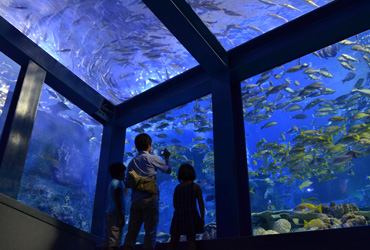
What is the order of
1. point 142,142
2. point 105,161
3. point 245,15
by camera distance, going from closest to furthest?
point 142,142, point 245,15, point 105,161

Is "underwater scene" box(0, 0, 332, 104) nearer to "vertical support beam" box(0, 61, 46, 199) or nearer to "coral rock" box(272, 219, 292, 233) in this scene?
"vertical support beam" box(0, 61, 46, 199)

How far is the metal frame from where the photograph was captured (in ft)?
13.1

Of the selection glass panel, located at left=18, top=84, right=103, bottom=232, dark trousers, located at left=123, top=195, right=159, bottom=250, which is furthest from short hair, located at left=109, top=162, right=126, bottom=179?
glass panel, located at left=18, top=84, right=103, bottom=232

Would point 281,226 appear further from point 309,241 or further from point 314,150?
point 309,241

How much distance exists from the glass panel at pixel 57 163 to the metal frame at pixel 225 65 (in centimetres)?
397

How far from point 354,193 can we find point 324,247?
2306 centimetres

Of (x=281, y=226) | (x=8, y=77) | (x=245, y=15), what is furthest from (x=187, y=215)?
(x=281, y=226)

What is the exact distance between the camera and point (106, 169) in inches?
246

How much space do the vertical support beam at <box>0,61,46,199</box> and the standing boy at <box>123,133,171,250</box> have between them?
2461mm

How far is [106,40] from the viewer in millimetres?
5223

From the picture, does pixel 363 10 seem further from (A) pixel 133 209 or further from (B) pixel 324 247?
(A) pixel 133 209

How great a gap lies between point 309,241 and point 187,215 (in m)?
1.26

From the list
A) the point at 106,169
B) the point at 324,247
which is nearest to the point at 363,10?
the point at 324,247

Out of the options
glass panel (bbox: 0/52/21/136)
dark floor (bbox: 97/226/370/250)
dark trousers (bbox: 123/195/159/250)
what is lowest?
dark floor (bbox: 97/226/370/250)
